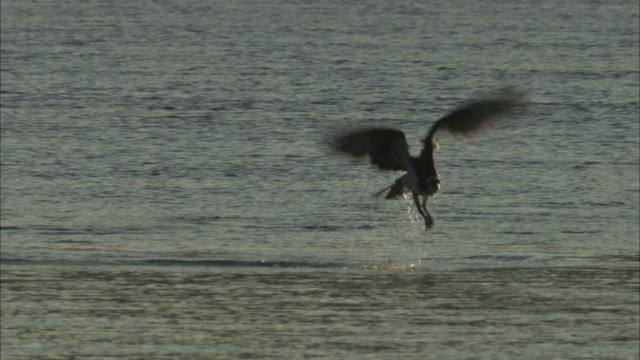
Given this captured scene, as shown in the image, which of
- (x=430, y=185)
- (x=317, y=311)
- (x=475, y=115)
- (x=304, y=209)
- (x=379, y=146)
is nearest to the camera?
(x=317, y=311)

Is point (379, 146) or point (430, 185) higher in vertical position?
point (379, 146)

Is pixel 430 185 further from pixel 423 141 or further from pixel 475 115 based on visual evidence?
pixel 475 115

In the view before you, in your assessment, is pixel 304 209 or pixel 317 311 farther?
pixel 304 209

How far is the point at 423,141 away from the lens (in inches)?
490

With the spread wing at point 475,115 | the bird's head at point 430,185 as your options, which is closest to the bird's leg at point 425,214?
the bird's head at point 430,185

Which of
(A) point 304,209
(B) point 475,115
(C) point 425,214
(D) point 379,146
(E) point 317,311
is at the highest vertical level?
(B) point 475,115

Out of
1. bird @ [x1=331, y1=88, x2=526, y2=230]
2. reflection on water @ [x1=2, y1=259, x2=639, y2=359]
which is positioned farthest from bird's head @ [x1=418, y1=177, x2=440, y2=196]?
reflection on water @ [x1=2, y1=259, x2=639, y2=359]

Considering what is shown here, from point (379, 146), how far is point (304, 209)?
3.74 metres

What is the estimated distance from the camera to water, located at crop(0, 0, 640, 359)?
11.4m

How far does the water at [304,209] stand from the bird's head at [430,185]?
795mm

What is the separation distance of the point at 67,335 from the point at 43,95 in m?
13.0

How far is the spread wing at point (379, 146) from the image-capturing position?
12.4 meters

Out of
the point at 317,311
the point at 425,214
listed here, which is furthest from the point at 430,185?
the point at 317,311

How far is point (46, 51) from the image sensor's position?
98.9 feet
